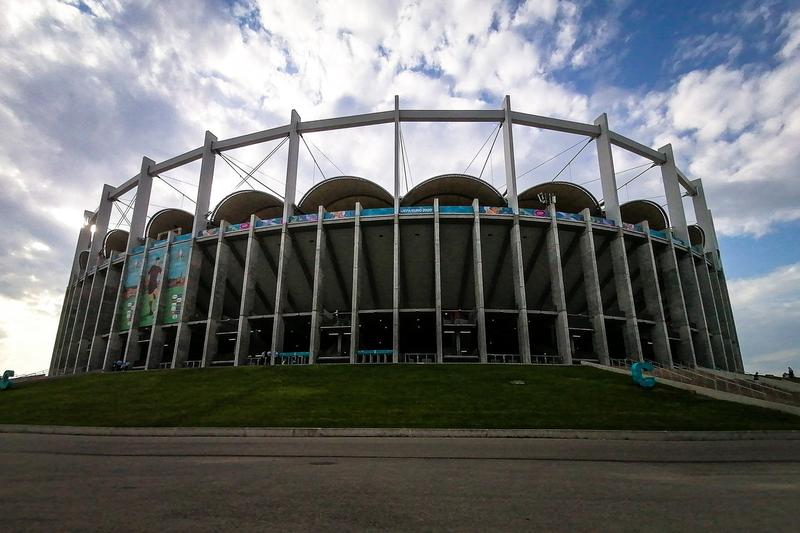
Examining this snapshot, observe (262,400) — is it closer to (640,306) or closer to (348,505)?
(348,505)

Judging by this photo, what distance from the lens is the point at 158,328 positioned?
127 ft

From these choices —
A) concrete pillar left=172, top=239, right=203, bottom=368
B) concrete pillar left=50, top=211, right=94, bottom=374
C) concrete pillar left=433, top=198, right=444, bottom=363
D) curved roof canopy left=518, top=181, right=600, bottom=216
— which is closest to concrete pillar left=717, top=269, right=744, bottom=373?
curved roof canopy left=518, top=181, right=600, bottom=216

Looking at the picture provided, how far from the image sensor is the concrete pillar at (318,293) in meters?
34.0

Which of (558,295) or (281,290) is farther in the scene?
(281,290)

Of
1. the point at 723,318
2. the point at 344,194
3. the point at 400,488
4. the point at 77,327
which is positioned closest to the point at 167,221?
the point at 77,327

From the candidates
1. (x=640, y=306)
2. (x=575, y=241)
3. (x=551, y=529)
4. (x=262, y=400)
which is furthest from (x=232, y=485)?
(x=640, y=306)

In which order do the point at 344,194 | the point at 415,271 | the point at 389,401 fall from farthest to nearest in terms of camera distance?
the point at 344,194 < the point at 415,271 < the point at 389,401

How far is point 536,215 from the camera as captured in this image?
122 feet

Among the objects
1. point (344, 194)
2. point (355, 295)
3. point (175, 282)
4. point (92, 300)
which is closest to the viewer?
point (355, 295)

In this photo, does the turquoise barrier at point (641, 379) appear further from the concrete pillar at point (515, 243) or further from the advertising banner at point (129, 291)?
the advertising banner at point (129, 291)

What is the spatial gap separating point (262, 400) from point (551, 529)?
1679cm

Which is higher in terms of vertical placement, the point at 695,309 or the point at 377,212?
the point at 377,212

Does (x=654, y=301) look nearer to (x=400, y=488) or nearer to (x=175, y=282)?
(x=400, y=488)

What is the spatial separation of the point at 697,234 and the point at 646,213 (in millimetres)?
9898
